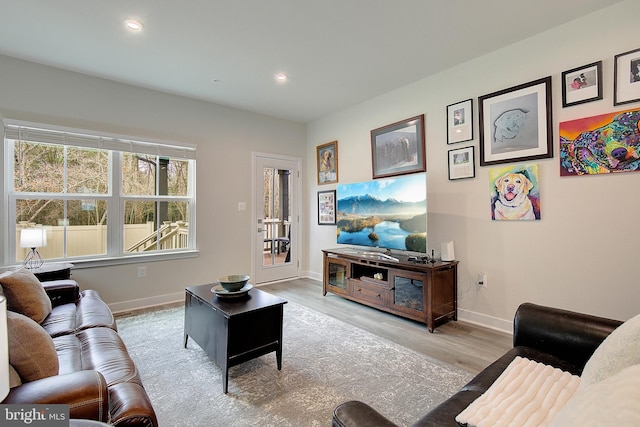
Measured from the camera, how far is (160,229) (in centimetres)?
390

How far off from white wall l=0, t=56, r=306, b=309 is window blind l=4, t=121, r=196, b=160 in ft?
0.29

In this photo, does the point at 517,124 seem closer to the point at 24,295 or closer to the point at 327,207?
the point at 327,207

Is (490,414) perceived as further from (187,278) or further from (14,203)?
(14,203)

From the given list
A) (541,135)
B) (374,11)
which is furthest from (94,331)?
(541,135)

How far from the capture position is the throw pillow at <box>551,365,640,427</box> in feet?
1.79

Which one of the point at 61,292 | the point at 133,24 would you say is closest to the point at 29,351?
the point at 61,292

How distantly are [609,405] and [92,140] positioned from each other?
431 centimetres

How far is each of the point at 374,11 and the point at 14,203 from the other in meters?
3.85

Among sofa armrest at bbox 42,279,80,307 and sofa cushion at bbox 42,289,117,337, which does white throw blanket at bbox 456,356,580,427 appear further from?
sofa armrest at bbox 42,279,80,307

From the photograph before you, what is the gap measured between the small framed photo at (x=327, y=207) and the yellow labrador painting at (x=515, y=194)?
2312mm

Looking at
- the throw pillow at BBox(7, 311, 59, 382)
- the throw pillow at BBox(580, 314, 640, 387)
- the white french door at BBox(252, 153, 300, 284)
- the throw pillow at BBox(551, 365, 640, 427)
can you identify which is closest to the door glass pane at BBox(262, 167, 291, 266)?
the white french door at BBox(252, 153, 300, 284)

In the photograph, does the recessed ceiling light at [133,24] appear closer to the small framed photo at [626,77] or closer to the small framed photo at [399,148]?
the small framed photo at [399,148]

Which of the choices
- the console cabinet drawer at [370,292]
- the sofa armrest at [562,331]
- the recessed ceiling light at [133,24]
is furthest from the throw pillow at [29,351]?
the console cabinet drawer at [370,292]

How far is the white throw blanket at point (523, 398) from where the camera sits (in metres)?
0.95
